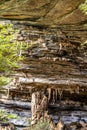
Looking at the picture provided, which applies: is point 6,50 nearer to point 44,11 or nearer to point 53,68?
point 44,11

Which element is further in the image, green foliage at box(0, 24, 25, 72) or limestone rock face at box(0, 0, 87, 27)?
limestone rock face at box(0, 0, 87, 27)

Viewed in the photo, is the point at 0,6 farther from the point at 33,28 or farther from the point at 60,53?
the point at 60,53

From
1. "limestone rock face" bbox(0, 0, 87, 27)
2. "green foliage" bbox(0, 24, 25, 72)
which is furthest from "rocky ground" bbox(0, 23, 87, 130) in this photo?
"green foliage" bbox(0, 24, 25, 72)

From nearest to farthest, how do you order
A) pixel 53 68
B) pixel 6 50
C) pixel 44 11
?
pixel 6 50, pixel 44 11, pixel 53 68

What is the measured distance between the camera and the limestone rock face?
1225 centimetres

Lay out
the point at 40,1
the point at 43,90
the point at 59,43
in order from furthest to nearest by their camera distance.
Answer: the point at 43,90 < the point at 59,43 < the point at 40,1

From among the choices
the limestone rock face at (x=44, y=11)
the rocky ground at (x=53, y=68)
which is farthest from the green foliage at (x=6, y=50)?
the rocky ground at (x=53, y=68)

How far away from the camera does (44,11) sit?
12.8 metres

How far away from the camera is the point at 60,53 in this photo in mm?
14281

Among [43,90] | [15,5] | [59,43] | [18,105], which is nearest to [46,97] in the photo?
[43,90]

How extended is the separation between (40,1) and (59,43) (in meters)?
2.77

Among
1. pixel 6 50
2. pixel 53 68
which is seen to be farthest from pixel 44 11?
pixel 6 50

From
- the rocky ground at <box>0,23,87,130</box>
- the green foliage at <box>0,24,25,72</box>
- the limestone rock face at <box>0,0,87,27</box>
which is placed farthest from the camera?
the rocky ground at <box>0,23,87,130</box>

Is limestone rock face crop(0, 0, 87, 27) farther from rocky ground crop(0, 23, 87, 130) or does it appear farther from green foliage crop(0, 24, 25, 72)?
green foliage crop(0, 24, 25, 72)
